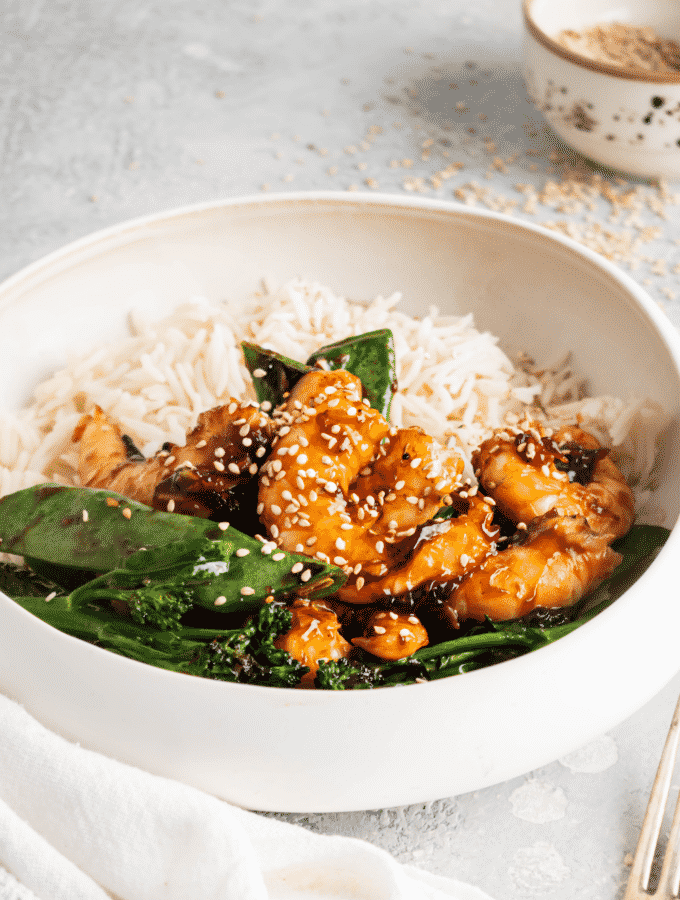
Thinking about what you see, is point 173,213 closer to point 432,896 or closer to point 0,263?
point 0,263

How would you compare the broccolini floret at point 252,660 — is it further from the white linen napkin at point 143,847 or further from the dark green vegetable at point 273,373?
the dark green vegetable at point 273,373

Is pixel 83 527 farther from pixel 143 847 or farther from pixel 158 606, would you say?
pixel 143 847

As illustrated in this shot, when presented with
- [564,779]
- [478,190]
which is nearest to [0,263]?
[478,190]

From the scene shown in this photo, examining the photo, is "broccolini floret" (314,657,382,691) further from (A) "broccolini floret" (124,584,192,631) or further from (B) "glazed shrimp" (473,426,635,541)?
(B) "glazed shrimp" (473,426,635,541)

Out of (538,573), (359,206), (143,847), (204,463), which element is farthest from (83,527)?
(359,206)

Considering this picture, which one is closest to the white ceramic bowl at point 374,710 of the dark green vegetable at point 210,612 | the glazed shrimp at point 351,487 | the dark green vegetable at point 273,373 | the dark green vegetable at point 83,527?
the dark green vegetable at point 210,612

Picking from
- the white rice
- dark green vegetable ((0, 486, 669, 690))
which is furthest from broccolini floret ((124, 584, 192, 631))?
the white rice
